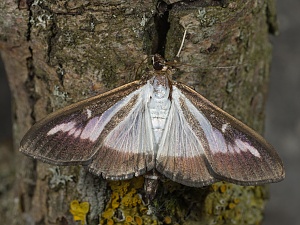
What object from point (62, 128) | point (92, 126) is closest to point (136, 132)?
point (92, 126)

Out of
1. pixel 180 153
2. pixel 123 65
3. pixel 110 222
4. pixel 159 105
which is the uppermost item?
pixel 123 65

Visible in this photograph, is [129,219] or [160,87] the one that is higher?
[160,87]

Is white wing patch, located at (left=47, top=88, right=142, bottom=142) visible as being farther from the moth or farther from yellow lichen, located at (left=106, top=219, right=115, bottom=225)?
yellow lichen, located at (left=106, top=219, right=115, bottom=225)

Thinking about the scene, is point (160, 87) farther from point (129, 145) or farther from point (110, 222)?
point (110, 222)

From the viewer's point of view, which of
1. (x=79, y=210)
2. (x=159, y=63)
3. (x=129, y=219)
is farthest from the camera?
(x=79, y=210)

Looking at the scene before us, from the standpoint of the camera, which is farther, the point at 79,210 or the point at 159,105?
the point at 79,210

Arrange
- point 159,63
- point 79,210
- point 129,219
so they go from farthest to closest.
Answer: point 79,210 < point 129,219 < point 159,63

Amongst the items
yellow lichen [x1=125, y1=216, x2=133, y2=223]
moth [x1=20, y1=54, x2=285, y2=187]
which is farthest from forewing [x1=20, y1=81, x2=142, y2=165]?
yellow lichen [x1=125, y1=216, x2=133, y2=223]
